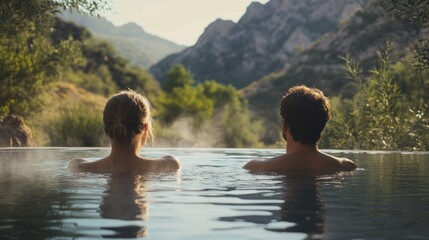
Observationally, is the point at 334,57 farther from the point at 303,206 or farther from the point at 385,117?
the point at 303,206

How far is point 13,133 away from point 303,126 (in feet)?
38.3

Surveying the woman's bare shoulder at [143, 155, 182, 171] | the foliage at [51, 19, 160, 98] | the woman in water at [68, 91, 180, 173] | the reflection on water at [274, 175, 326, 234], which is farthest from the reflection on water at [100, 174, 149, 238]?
the foliage at [51, 19, 160, 98]

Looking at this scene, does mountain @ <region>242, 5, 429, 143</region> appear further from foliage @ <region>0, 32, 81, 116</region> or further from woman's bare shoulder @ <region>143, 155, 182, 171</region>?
woman's bare shoulder @ <region>143, 155, 182, 171</region>

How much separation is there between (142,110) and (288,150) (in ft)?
5.69

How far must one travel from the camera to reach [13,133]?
54.7 ft

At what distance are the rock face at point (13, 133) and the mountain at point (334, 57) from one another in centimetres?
4953

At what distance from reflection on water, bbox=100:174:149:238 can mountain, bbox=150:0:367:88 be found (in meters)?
115

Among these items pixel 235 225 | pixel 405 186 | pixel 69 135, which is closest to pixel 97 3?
pixel 69 135

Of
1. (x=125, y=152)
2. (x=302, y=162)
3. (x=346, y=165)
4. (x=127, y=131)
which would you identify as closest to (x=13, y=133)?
(x=125, y=152)

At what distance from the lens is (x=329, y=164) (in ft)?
24.3

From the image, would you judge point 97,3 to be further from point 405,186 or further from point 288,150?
point 405,186

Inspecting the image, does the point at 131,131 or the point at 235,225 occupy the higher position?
the point at 131,131

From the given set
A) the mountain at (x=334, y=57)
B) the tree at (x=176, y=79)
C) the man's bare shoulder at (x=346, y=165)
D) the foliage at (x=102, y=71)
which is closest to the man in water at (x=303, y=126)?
the man's bare shoulder at (x=346, y=165)

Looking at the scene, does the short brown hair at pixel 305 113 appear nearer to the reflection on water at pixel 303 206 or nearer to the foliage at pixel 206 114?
the reflection on water at pixel 303 206
